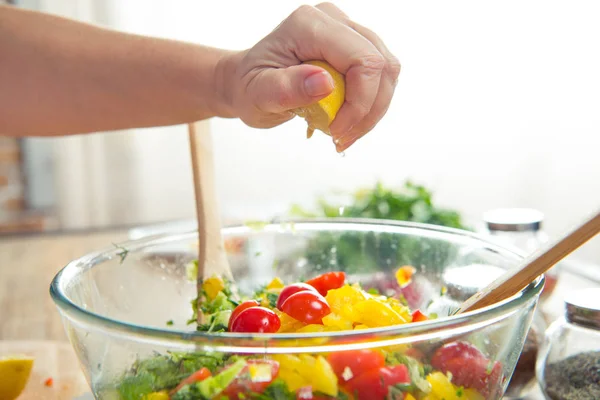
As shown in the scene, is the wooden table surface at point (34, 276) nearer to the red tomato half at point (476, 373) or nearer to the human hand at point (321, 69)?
the human hand at point (321, 69)

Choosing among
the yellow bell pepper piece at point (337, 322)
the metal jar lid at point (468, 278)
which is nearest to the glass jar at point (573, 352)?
the metal jar lid at point (468, 278)

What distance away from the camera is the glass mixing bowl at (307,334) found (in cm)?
61

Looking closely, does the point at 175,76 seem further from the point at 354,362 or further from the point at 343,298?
the point at 354,362

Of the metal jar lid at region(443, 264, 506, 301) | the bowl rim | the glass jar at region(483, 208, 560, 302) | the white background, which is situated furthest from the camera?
the white background

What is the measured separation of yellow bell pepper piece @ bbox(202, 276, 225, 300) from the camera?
0.97 meters

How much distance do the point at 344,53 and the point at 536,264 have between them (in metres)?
0.29

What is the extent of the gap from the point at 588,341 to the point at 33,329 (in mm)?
987

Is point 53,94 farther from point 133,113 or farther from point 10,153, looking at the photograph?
point 10,153

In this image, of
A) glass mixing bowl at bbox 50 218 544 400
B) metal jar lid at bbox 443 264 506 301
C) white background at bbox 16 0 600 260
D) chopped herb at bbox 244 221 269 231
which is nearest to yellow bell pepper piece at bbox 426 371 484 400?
glass mixing bowl at bbox 50 218 544 400

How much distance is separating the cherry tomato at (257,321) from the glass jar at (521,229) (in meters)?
0.57

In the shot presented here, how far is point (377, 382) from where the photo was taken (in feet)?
2.07

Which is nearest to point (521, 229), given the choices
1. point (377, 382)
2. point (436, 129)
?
point (377, 382)

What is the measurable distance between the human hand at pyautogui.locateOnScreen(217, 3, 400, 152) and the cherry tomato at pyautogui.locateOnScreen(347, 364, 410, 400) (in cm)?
28

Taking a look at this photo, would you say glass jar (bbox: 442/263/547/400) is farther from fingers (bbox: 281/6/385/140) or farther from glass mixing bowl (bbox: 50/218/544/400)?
fingers (bbox: 281/6/385/140)
